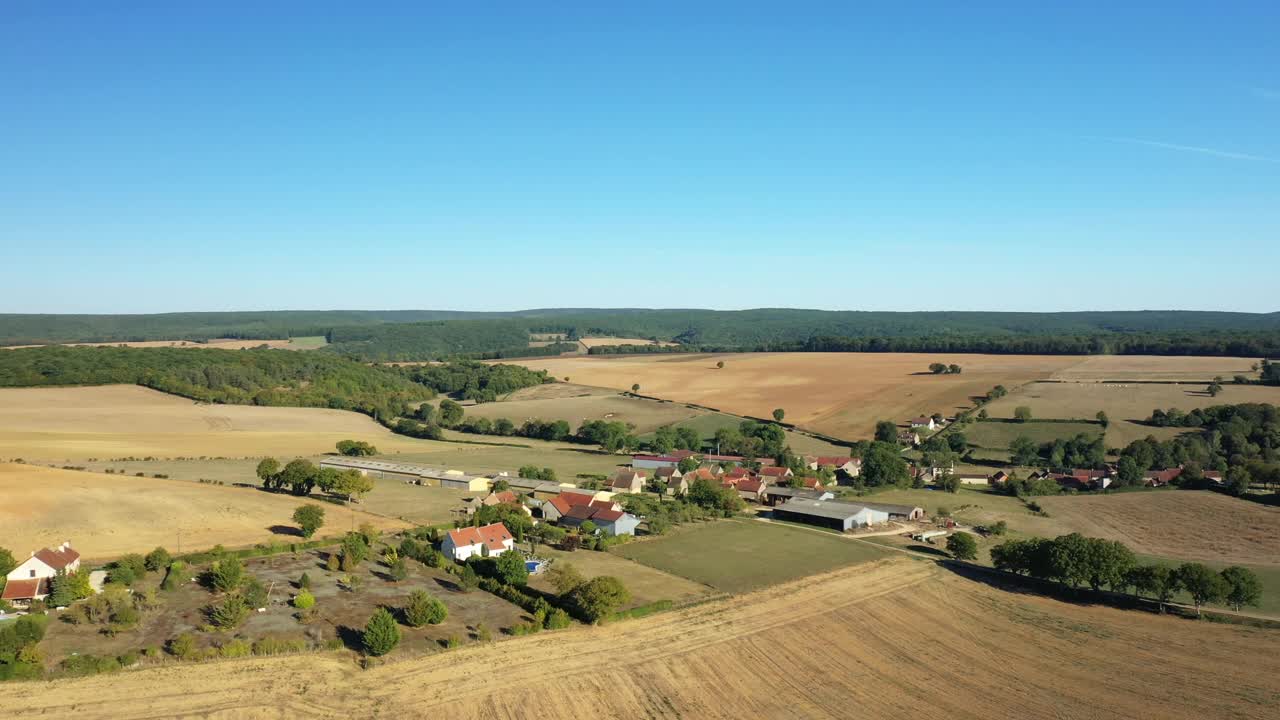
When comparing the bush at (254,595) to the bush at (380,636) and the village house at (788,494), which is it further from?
the village house at (788,494)

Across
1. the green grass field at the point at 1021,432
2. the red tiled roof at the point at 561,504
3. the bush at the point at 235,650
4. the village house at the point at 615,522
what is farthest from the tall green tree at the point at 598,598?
the green grass field at the point at 1021,432

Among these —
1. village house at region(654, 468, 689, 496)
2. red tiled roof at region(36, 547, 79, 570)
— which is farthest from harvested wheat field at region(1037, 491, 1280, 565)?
red tiled roof at region(36, 547, 79, 570)

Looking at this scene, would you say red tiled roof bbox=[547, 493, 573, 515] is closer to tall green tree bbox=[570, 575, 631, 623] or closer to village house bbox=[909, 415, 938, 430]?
tall green tree bbox=[570, 575, 631, 623]

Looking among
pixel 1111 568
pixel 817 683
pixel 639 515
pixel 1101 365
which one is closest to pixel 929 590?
pixel 1111 568

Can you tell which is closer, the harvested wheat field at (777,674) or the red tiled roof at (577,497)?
the harvested wheat field at (777,674)

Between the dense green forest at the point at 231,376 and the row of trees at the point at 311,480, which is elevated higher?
the dense green forest at the point at 231,376

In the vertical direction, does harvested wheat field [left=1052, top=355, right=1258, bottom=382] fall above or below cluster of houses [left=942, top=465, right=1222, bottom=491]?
above

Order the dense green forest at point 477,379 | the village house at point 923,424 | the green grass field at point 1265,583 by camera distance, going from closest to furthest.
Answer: the green grass field at point 1265,583, the village house at point 923,424, the dense green forest at point 477,379
